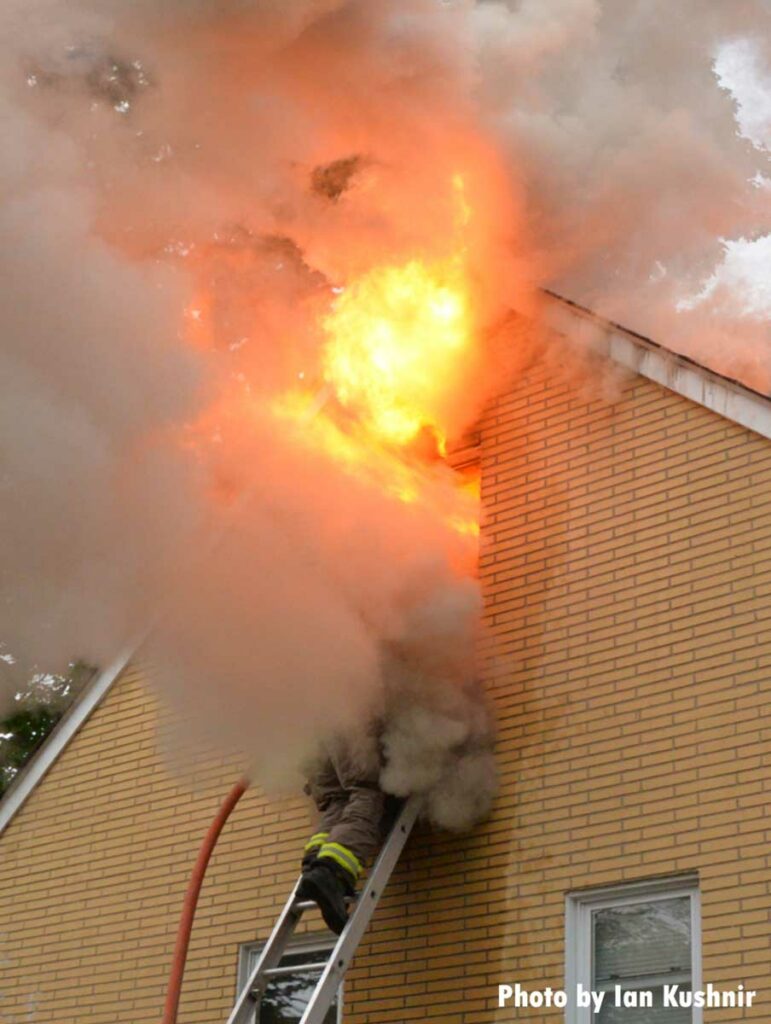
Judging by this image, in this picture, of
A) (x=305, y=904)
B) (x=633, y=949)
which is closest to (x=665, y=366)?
(x=633, y=949)

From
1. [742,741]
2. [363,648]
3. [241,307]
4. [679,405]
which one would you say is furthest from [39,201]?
[742,741]

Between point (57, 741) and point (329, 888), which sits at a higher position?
point (57, 741)

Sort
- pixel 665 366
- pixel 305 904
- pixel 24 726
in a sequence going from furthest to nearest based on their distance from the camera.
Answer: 1. pixel 24 726
2. pixel 665 366
3. pixel 305 904

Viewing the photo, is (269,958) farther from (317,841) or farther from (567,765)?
(567,765)

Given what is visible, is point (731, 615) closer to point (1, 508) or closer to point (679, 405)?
point (679, 405)

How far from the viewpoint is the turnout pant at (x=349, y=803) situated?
829 centimetres

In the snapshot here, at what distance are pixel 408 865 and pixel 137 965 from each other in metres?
2.21

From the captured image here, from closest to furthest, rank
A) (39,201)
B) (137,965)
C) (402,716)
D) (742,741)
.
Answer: (742,741)
(39,201)
(402,716)
(137,965)

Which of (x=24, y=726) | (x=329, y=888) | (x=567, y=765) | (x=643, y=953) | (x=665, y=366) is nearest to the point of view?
(x=643, y=953)

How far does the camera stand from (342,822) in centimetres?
845

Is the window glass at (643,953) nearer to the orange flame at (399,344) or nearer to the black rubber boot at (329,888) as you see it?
the black rubber boot at (329,888)

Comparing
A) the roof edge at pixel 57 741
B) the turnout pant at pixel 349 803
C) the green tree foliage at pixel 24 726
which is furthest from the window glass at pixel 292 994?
the green tree foliage at pixel 24 726

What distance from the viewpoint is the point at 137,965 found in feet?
33.3

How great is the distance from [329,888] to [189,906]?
1.27 metres
